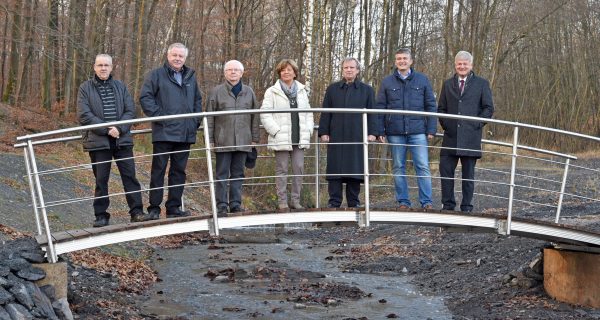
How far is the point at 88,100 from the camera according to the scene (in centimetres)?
861

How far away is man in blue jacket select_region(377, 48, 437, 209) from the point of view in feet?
30.2

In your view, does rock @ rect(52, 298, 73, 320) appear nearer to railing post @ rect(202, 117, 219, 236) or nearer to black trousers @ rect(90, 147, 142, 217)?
black trousers @ rect(90, 147, 142, 217)

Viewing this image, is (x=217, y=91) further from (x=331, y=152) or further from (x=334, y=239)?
(x=334, y=239)

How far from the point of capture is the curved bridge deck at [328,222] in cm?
829

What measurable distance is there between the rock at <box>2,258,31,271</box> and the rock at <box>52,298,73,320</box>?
49cm

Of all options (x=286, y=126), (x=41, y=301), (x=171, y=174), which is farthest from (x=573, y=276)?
(x=41, y=301)

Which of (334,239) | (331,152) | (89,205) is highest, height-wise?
(331,152)

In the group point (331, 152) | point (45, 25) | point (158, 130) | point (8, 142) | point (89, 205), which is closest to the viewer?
point (158, 130)

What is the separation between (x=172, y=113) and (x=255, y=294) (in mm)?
4912

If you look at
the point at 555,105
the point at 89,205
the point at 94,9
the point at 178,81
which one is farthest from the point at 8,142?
the point at 555,105

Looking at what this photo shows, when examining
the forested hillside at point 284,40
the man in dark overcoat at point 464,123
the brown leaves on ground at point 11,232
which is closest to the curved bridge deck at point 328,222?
the man in dark overcoat at point 464,123

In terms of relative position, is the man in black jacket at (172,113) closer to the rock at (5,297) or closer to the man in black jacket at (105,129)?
the man in black jacket at (105,129)

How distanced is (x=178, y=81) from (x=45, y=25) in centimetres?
2089

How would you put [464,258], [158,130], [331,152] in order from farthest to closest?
[464,258], [331,152], [158,130]
